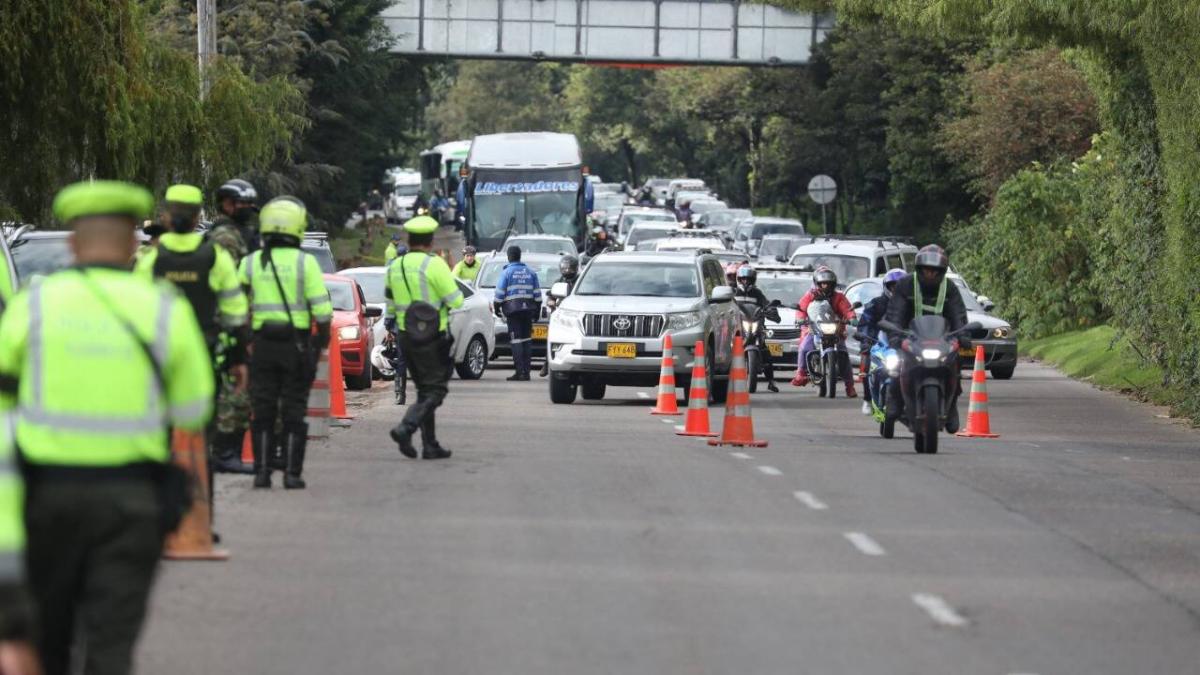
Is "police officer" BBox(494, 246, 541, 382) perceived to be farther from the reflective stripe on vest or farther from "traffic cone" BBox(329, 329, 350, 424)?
the reflective stripe on vest

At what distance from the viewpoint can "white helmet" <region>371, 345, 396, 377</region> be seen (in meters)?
30.0

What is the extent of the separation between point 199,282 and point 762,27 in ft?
183

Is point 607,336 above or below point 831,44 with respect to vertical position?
below

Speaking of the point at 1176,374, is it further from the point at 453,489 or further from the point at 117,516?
the point at 117,516

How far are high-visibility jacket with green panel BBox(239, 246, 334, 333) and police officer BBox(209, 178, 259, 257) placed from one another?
148mm

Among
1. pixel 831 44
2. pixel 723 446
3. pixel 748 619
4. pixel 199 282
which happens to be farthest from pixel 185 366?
pixel 831 44

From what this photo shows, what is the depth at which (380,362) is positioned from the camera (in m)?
30.3

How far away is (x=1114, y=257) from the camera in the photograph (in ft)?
98.7

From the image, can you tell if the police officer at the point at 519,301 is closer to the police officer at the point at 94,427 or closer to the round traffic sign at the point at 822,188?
the police officer at the point at 94,427

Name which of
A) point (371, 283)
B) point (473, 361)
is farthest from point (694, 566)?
point (371, 283)

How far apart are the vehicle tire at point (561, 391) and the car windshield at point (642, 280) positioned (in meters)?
1.29

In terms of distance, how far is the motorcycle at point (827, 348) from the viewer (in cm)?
2786

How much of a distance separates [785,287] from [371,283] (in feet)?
20.8

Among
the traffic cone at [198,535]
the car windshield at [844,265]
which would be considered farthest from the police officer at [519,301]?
the traffic cone at [198,535]
